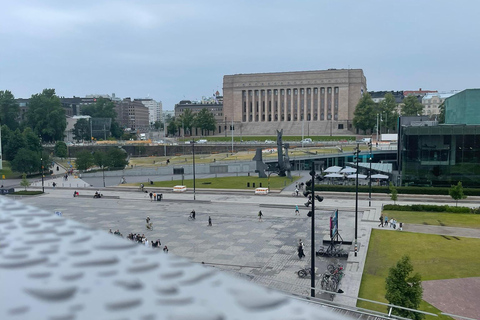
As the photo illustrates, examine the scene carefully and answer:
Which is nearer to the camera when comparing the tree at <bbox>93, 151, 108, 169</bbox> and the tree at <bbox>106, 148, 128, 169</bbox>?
the tree at <bbox>93, 151, 108, 169</bbox>

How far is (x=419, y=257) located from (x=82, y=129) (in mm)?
113898

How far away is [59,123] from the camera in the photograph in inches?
4102

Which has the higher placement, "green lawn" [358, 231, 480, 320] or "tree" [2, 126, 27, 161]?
"tree" [2, 126, 27, 161]

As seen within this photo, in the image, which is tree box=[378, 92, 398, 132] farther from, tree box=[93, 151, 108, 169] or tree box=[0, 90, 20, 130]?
tree box=[0, 90, 20, 130]

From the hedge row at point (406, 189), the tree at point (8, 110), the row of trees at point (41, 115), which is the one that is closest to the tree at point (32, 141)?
the row of trees at point (41, 115)

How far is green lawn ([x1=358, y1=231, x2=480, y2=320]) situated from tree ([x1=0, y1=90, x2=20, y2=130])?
106 meters

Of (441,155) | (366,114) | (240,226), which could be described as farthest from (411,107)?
(240,226)

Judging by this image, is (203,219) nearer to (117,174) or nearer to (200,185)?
(200,185)

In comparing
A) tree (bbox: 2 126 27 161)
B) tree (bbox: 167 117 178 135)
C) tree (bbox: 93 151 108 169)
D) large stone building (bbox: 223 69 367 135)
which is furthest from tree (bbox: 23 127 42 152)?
large stone building (bbox: 223 69 367 135)

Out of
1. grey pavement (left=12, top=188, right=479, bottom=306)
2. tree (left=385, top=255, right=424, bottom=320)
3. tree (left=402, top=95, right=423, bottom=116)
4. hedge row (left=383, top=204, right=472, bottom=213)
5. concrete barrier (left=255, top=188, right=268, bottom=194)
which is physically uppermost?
tree (left=402, top=95, right=423, bottom=116)

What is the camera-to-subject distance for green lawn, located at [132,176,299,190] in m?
51.5

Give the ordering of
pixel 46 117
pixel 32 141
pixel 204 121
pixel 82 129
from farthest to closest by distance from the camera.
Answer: pixel 82 129 → pixel 204 121 → pixel 46 117 → pixel 32 141

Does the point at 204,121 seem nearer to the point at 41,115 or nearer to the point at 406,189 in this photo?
the point at 41,115

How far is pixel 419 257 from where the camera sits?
23.6 meters
